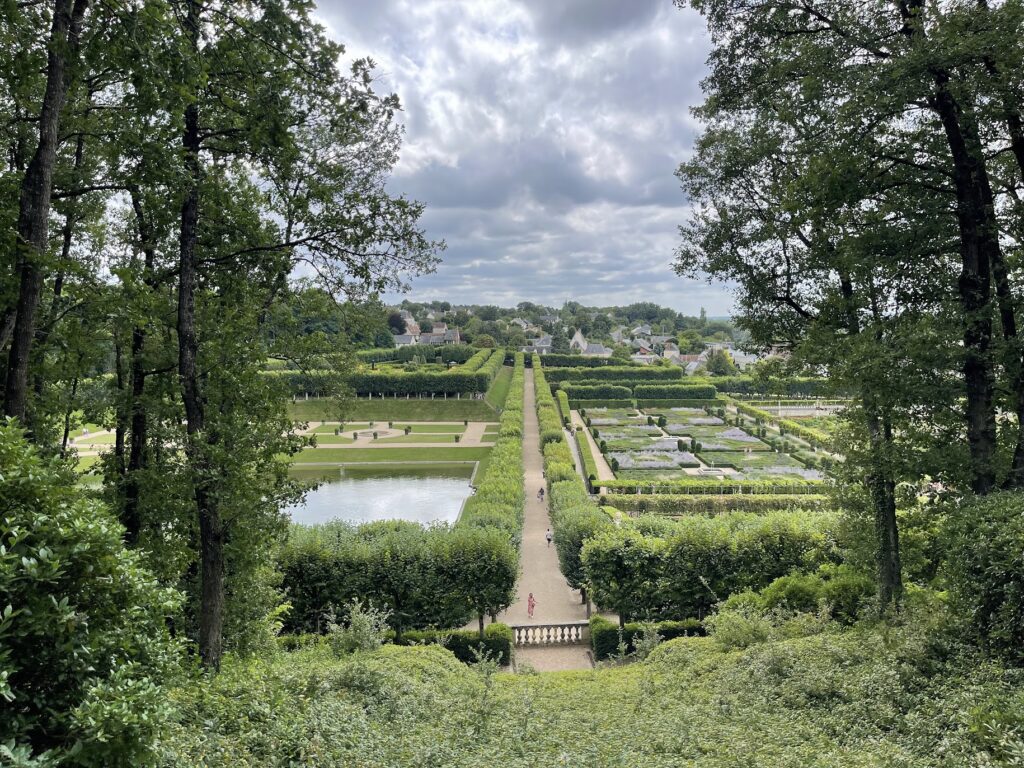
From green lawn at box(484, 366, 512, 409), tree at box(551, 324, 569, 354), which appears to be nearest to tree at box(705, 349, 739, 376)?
green lawn at box(484, 366, 512, 409)

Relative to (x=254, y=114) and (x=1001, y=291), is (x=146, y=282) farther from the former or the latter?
(x=1001, y=291)

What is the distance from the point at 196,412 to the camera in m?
7.90

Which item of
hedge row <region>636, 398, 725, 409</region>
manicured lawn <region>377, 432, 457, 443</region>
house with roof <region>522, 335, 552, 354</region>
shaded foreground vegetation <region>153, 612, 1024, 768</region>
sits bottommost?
manicured lawn <region>377, 432, 457, 443</region>

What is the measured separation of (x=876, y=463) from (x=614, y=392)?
2294 inches

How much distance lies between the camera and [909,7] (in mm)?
8047

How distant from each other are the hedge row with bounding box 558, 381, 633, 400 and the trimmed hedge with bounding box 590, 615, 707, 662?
50.4 metres

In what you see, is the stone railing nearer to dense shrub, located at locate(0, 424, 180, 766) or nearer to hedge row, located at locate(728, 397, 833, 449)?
dense shrub, located at locate(0, 424, 180, 766)

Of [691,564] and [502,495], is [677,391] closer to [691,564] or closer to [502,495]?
[502,495]

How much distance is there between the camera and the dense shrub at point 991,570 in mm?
6184

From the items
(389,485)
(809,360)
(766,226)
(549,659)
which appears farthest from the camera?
(389,485)

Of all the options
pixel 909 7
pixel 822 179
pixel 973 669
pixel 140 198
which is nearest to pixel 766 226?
pixel 822 179

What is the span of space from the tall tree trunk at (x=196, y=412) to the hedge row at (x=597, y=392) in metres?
58.8

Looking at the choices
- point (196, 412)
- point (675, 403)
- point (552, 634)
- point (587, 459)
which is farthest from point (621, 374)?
point (196, 412)

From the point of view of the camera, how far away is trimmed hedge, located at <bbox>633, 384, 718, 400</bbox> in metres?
67.4
